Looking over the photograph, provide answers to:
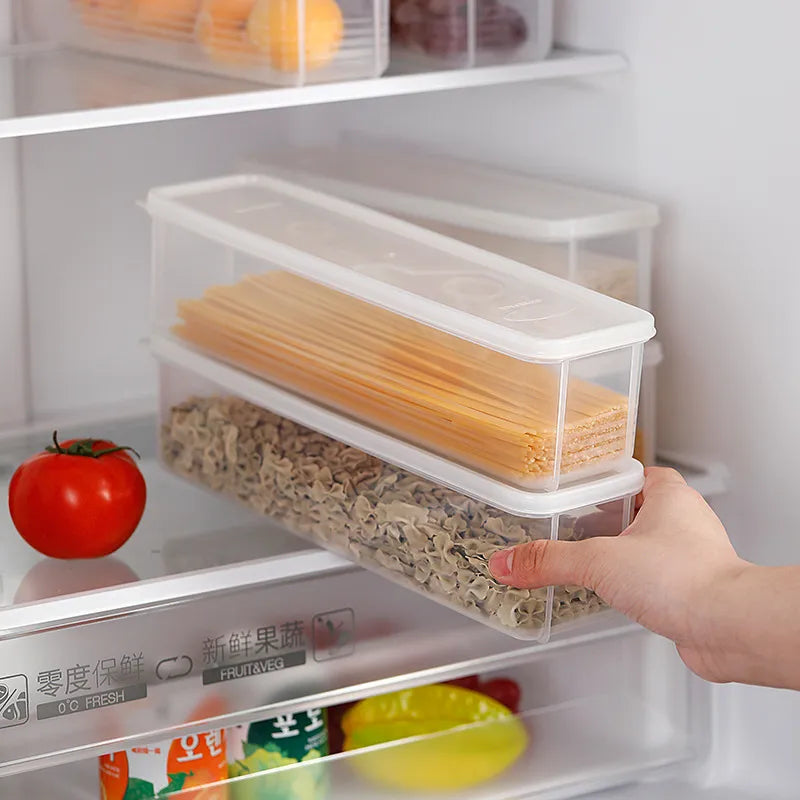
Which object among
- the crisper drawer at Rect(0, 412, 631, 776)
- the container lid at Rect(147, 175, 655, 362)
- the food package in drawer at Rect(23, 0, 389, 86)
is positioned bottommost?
the crisper drawer at Rect(0, 412, 631, 776)

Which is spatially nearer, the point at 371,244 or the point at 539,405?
the point at 539,405

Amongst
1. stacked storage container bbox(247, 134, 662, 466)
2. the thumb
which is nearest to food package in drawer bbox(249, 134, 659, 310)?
stacked storage container bbox(247, 134, 662, 466)

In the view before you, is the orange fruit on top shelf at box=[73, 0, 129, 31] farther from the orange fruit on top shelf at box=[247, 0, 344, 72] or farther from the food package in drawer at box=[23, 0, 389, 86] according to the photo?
the orange fruit on top shelf at box=[247, 0, 344, 72]

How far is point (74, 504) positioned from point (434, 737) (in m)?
0.35

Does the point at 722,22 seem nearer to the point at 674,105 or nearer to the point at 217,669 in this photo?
the point at 674,105

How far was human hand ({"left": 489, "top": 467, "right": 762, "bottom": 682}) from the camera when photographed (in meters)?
0.86

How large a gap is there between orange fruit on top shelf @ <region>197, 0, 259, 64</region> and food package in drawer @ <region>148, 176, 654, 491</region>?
13 centimetres

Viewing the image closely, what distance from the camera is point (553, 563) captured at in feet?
2.99

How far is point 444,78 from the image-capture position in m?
1.15

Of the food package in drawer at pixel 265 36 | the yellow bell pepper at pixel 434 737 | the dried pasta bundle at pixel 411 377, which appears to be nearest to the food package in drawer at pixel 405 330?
the dried pasta bundle at pixel 411 377

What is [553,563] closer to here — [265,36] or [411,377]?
[411,377]

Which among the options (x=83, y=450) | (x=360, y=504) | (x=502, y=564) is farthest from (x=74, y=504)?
(x=502, y=564)

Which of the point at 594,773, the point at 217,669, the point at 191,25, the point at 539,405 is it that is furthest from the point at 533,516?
the point at 191,25

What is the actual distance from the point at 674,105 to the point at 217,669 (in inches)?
23.1
